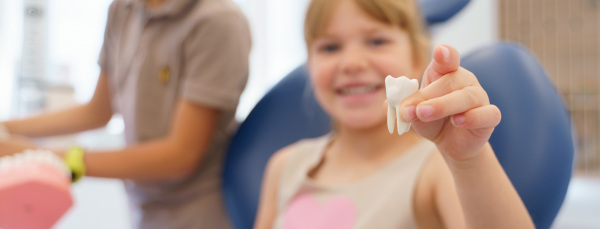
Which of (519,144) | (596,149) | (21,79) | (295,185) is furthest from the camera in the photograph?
(596,149)

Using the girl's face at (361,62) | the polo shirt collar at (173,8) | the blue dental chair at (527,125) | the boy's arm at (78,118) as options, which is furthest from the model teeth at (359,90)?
the boy's arm at (78,118)

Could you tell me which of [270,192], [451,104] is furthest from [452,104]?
[270,192]

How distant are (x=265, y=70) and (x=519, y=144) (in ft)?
6.07

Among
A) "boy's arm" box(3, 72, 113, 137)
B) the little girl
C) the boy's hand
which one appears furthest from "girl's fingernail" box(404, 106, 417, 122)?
"boy's arm" box(3, 72, 113, 137)

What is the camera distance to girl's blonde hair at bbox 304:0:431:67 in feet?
2.34

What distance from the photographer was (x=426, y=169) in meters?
0.65

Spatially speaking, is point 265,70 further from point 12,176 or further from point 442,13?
point 12,176

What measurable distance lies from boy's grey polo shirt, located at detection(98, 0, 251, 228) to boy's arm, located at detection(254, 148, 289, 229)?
10 cm

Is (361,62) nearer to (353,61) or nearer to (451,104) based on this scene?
(353,61)

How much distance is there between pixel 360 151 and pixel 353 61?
0.43ft

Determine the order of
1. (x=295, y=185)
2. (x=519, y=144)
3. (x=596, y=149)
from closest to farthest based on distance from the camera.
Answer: (x=519, y=144) → (x=295, y=185) → (x=596, y=149)

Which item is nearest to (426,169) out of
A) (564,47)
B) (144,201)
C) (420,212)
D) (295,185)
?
(420,212)

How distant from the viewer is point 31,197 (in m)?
0.49

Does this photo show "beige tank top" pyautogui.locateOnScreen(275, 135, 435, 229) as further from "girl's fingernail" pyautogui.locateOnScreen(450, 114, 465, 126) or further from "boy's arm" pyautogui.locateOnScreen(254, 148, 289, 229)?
"girl's fingernail" pyautogui.locateOnScreen(450, 114, 465, 126)
